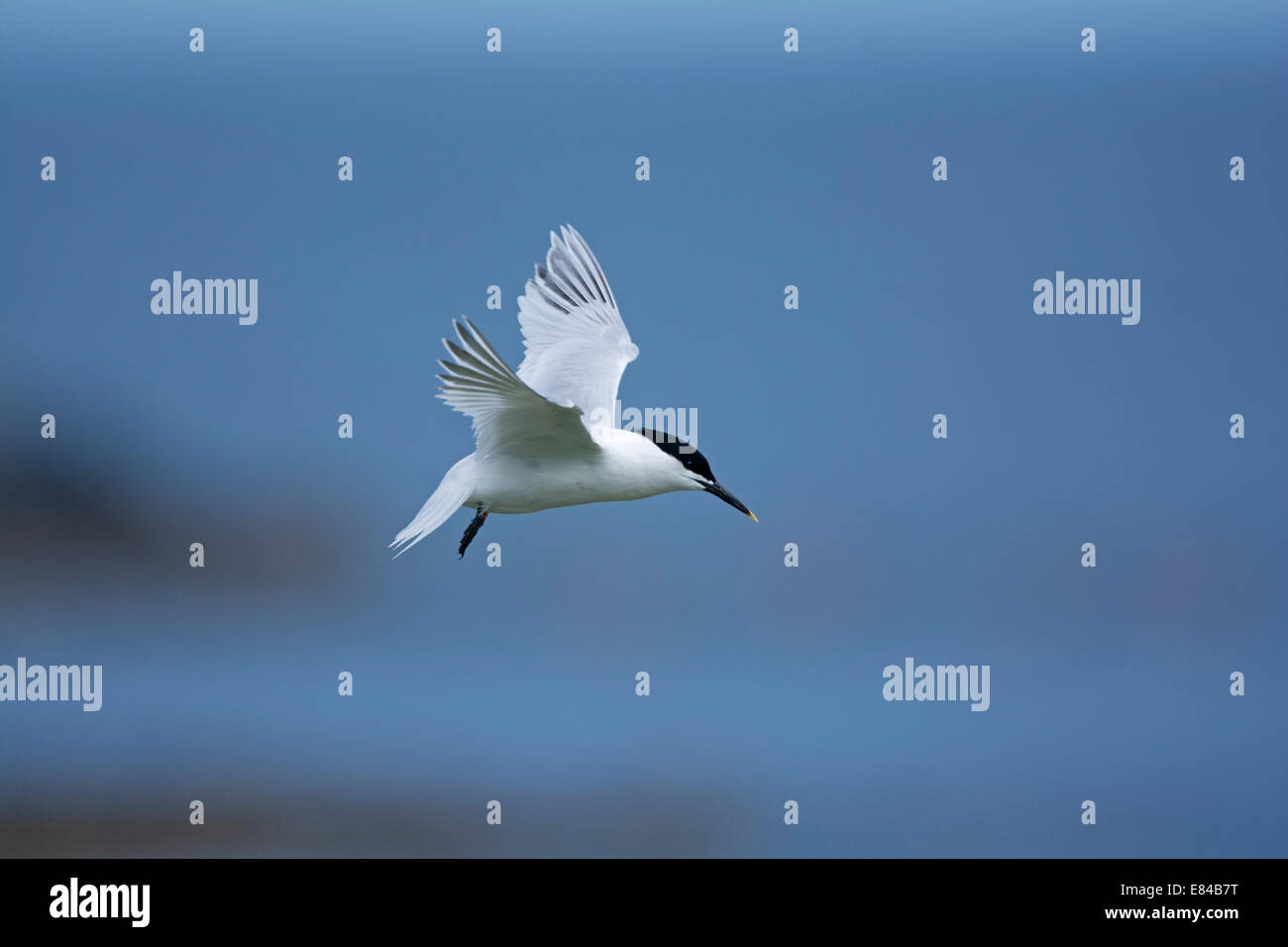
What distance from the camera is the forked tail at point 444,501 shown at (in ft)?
16.6

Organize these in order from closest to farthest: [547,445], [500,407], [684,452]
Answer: [500,407], [547,445], [684,452]

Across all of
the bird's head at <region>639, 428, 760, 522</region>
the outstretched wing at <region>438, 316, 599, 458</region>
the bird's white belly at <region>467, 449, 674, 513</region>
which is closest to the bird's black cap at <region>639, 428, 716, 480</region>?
the bird's head at <region>639, 428, 760, 522</region>

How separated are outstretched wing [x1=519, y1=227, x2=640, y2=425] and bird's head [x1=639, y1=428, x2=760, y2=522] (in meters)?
0.56

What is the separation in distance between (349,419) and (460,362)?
8.01 ft

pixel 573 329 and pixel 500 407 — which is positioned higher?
pixel 573 329

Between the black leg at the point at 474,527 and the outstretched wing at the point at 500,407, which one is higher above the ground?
the outstretched wing at the point at 500,407

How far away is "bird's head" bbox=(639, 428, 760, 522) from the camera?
18.6ft

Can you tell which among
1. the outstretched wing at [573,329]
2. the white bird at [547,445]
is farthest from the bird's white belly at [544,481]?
the outstretched wing at [573,329]

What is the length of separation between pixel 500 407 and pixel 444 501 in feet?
1.53

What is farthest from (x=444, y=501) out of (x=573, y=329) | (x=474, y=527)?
(x=573, y=329)

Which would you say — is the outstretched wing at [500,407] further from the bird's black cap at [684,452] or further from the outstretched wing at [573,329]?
the outstretched wing at [573,329]

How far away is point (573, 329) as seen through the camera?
6668 mm

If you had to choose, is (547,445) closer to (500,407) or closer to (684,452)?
(500,407)

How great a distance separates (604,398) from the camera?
626 cm
